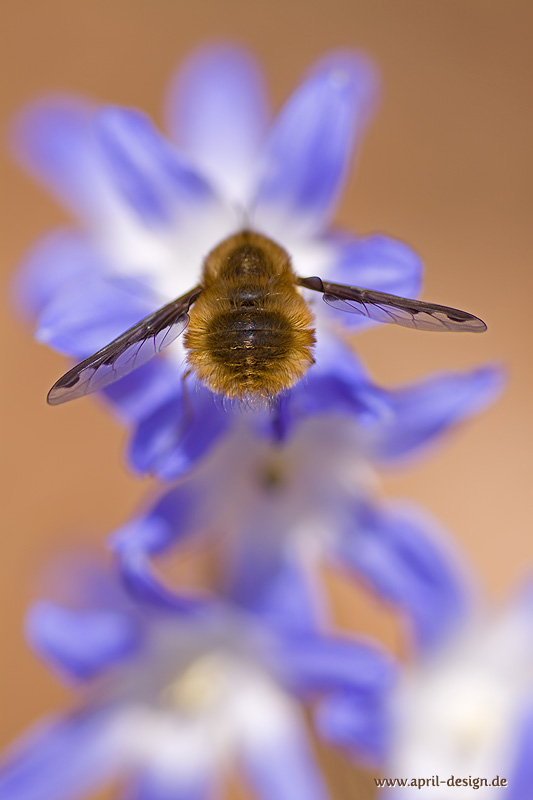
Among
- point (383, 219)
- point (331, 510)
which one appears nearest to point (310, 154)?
point (331, 510)

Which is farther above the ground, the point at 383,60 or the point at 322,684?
the point at 383,60

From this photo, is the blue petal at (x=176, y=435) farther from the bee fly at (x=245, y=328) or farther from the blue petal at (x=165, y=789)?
the blue petal at (x=165, y=789)

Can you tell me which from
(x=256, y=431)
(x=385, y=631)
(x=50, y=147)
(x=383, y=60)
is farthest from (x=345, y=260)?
(x=383, y=60)

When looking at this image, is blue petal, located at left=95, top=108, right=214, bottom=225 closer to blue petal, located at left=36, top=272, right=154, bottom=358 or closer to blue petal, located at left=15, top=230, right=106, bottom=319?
blue petal, located at left=36, top=272, right=154, bottom=358

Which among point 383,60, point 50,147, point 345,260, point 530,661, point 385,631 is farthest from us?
point 383,60

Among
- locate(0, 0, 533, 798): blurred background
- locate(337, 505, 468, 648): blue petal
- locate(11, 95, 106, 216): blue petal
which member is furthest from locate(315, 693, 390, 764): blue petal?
locate(11, 95, 106, 216): blue petal

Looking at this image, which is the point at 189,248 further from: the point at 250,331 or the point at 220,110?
the point at 220,110

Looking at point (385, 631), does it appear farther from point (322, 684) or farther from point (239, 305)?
point (239, 305)
